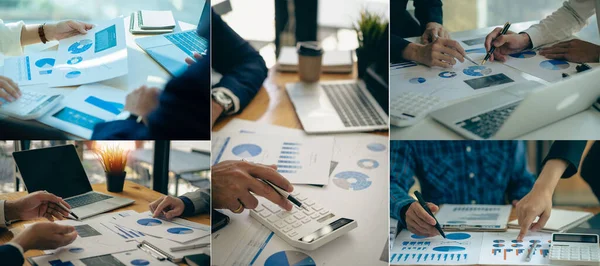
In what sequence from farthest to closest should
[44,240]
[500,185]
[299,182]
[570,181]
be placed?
[570,181] → [500,185] → [299,182] → [44,240]

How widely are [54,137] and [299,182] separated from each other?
0.88 metres

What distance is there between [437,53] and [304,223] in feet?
2.54

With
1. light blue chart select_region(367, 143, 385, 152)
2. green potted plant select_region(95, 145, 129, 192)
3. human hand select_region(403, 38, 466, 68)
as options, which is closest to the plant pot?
green potted plant select_region(95, 145, 129, 192)

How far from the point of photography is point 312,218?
2.03m

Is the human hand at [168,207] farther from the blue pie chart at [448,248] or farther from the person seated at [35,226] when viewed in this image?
the blue pie chart at [448,248]

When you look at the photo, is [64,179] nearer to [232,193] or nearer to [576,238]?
[232,193]

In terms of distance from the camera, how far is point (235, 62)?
2.14 meters

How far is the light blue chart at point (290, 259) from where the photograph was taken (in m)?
1.98

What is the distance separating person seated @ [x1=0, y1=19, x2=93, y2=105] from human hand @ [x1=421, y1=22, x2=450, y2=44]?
1.20 metres

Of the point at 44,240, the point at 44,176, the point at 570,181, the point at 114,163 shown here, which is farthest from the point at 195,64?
the point at 570,181

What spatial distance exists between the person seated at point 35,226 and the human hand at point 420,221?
3.94 feet

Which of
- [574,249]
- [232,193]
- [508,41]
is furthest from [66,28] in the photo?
[574,249]

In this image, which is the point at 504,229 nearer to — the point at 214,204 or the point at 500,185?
the point at 500,185

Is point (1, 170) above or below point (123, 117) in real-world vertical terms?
below
